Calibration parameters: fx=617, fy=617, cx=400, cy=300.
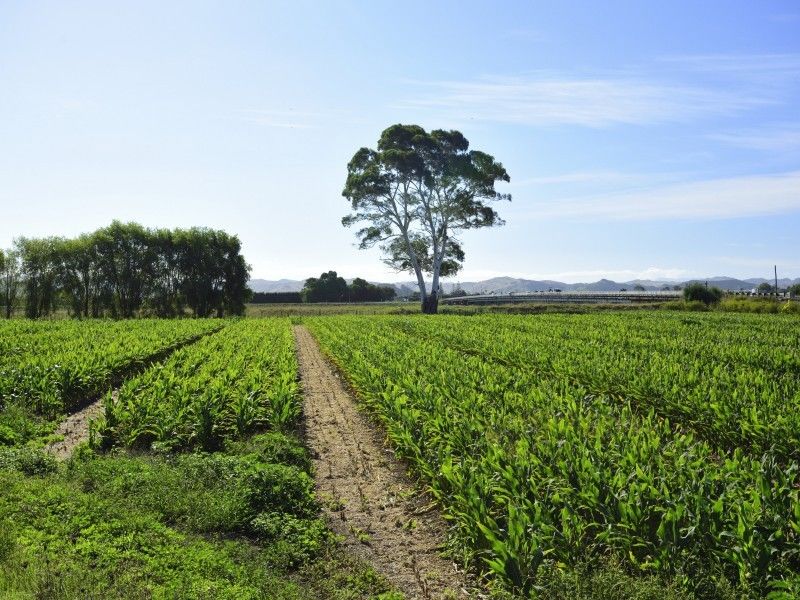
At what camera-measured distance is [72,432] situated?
496 inches

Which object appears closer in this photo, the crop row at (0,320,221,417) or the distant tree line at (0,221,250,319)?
the crop row at (0,320,221,417)

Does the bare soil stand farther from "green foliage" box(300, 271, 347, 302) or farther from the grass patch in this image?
"green foliage" box(300, 271, 347, 302)

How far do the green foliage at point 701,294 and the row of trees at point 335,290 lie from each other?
216 feet

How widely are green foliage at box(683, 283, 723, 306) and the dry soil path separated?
55419 millimetres

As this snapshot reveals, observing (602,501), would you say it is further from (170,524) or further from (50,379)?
(50,379)

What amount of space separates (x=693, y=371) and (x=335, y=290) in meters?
103

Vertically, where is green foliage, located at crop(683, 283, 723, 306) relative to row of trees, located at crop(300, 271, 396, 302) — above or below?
below

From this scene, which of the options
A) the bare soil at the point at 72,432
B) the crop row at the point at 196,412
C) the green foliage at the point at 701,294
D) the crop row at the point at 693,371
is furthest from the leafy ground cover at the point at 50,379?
the green foliage at the point at 701,294

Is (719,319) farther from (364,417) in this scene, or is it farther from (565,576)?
(565,576)

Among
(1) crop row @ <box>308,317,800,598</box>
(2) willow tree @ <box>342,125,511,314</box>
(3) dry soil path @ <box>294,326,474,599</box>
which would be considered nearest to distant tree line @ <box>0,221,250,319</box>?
(2) willow tree @ <box>342,125,511,314</box>

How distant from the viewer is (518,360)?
62.9 feet

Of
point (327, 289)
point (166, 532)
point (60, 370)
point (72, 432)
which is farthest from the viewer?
point (327, 289)

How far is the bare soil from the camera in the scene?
10852 millimetres

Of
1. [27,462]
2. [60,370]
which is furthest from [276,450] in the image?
[60,370]
